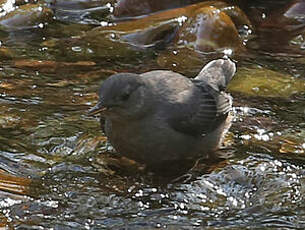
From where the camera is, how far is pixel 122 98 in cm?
577

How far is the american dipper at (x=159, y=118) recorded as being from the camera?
5797 millimetres

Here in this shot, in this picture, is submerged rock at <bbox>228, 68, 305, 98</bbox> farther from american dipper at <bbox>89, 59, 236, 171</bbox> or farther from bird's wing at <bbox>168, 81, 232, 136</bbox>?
american dipper at <bbox>89, 59, 236, 171</bbox>

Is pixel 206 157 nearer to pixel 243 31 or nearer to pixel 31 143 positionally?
pixel 31 143

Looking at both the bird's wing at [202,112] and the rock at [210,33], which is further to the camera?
the rock at [210,33]

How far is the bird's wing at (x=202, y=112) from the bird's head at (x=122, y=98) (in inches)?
12.2

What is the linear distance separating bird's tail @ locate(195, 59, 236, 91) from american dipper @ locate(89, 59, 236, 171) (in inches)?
15.3

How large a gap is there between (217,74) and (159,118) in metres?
1.36

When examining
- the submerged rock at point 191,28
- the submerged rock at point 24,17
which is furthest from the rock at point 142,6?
the submerged rock at point 24,17

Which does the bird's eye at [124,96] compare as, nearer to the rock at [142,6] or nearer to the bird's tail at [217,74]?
the bird's tail at [217,74]

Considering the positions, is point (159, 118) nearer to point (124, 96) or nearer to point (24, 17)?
point (124, 96)

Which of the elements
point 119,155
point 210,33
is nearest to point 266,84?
point 210,33

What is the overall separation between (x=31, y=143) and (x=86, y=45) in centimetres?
320

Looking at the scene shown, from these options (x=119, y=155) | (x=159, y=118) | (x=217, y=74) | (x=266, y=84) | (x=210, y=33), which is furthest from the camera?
(x=210, y=33)

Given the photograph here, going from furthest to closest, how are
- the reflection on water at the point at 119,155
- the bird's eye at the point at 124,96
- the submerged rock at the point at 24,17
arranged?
the submerged rock at the point at 24,17 → the bird's eye at the point at 124,96 → the reflection on water at the point at 119,155
